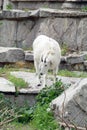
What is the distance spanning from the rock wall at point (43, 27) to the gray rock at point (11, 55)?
243cm

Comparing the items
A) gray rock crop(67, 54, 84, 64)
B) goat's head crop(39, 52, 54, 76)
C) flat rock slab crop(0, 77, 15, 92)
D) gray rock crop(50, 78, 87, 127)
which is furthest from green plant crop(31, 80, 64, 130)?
gray rock crop(67, 54, 84, 64)

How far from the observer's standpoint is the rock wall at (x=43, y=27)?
55.7 ft

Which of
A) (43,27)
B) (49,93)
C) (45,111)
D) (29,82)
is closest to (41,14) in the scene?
(43,27)

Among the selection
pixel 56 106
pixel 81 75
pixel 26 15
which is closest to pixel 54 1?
pixel 26 15

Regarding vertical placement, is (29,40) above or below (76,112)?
below

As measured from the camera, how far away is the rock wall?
16969 millimetres

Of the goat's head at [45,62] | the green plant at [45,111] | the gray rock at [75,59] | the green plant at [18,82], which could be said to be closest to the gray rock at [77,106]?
the green plant at [45,111]

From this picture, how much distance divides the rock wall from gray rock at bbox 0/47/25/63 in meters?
2.43

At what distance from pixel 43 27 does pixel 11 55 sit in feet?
9.29

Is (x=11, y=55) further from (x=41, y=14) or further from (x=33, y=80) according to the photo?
(x=33, y=80)

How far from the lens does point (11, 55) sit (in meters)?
14.9

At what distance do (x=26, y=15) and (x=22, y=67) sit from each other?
3187mm

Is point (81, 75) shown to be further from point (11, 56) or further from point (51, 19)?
point (51, 19)

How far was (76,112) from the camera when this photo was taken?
8.08 meters
